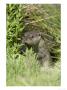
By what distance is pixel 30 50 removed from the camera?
13.1 ft

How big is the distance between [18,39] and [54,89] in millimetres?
406

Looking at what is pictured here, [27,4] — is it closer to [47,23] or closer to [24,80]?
[47,23]

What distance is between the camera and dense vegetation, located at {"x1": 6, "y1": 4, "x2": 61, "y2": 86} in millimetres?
3990

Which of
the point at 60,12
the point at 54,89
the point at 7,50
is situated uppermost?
the point at 60,12

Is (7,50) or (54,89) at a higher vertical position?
(7,50)

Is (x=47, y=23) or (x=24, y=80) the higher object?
(x=47, y=23)

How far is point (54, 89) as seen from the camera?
4.00 meters

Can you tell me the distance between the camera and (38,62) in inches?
157

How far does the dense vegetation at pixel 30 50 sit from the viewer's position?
3990mm
